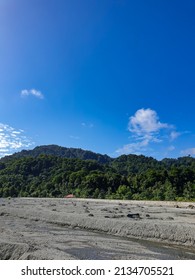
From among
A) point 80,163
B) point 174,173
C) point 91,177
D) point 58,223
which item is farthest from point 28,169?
point 58,223

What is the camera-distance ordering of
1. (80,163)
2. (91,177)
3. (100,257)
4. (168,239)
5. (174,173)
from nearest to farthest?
1. (100,257)
2. (168,239)
3. (174,173)
4. (91,177)
5. (80,163)

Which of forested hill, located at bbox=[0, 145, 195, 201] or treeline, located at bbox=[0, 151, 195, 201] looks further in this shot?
forested hill, located at bbox=[0, 145, 195, 201]

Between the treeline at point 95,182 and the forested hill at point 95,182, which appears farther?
the forested hill at point 95,182

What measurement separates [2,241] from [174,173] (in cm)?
7153

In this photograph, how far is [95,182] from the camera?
97.9 m

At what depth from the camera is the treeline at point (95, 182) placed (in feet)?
238

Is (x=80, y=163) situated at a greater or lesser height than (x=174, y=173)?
greater

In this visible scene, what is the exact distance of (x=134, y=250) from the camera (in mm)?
14695

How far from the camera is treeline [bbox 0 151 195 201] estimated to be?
7269cm
